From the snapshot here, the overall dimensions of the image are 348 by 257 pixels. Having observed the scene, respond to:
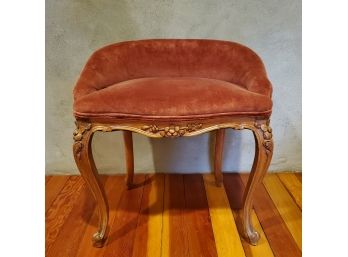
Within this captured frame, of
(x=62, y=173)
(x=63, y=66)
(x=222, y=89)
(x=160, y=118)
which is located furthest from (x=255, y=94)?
(x=62, y=173)

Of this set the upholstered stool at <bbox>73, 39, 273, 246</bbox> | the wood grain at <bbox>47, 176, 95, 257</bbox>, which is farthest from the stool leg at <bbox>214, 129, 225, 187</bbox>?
the wood grain at <bbox>47, 176, 95, 257</bbox>

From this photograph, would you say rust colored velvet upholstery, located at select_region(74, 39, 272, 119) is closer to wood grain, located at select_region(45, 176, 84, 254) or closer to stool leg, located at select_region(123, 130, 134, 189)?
stool leg, located at select_region(123, 130, 134, 189)

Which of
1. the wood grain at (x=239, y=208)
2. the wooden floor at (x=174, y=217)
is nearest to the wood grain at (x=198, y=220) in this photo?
the wooden floor at (x=174, y=217)

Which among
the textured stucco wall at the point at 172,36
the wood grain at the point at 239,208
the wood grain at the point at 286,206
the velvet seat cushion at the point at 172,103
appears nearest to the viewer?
the velvet seat cushion at the point at 172,103

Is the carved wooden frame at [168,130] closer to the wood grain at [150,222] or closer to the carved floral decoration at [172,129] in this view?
the carved floral decoration at [172,129]

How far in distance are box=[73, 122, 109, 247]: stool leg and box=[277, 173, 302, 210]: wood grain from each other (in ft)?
2.68

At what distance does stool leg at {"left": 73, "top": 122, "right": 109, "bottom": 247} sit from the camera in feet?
3.40

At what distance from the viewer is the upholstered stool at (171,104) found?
988mm

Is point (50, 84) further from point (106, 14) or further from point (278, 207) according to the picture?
point (278, 207)

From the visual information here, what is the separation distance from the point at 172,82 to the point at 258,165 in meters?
0.40

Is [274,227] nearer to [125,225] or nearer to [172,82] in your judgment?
[125,225]

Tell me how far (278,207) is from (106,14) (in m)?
1.11

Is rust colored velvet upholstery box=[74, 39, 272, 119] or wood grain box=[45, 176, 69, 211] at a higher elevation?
rust colored velvet upholstery box=[74, 39, 272, 119]

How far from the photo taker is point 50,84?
1563mm
